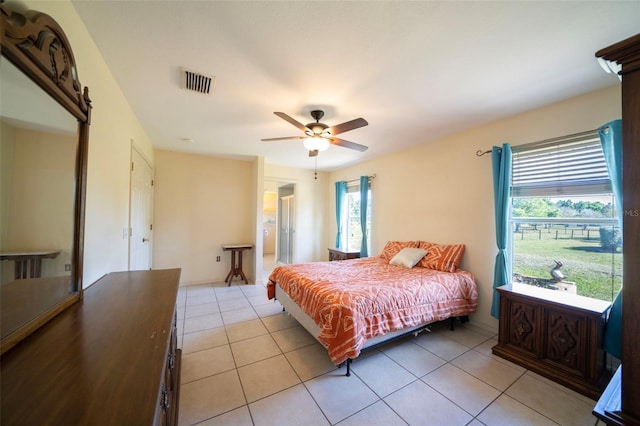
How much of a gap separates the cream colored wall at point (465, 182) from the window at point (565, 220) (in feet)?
0.65

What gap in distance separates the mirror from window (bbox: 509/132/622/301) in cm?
361

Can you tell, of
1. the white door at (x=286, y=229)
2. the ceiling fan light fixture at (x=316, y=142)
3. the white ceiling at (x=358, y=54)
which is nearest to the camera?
the white ceiling at (x=358, y=54)

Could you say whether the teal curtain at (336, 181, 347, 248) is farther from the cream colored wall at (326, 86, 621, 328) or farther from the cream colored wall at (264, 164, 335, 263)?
the cream colored wall at (326, 86, 621, 328)

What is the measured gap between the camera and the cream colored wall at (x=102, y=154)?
1.37m

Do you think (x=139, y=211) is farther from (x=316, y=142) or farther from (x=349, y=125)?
(x=349, y=125)

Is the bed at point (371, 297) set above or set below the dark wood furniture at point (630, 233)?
below

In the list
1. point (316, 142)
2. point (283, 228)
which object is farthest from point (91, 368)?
point (283, 228)

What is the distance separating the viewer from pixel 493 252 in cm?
269

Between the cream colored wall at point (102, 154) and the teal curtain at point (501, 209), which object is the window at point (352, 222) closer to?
the teal curtain at point (501, 209)

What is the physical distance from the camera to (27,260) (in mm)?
910

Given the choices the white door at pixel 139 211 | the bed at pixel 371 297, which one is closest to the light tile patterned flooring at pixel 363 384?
the bed at pixel 371 297

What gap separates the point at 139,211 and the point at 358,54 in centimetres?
315

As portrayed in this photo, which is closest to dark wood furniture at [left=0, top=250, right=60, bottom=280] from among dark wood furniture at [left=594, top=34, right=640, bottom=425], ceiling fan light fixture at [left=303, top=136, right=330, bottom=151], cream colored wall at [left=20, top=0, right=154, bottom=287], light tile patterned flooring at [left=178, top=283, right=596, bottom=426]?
cream colored wall at [left=20, top=0, right=154, bottom=287]

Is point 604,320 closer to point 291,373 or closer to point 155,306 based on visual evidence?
point 291,373
